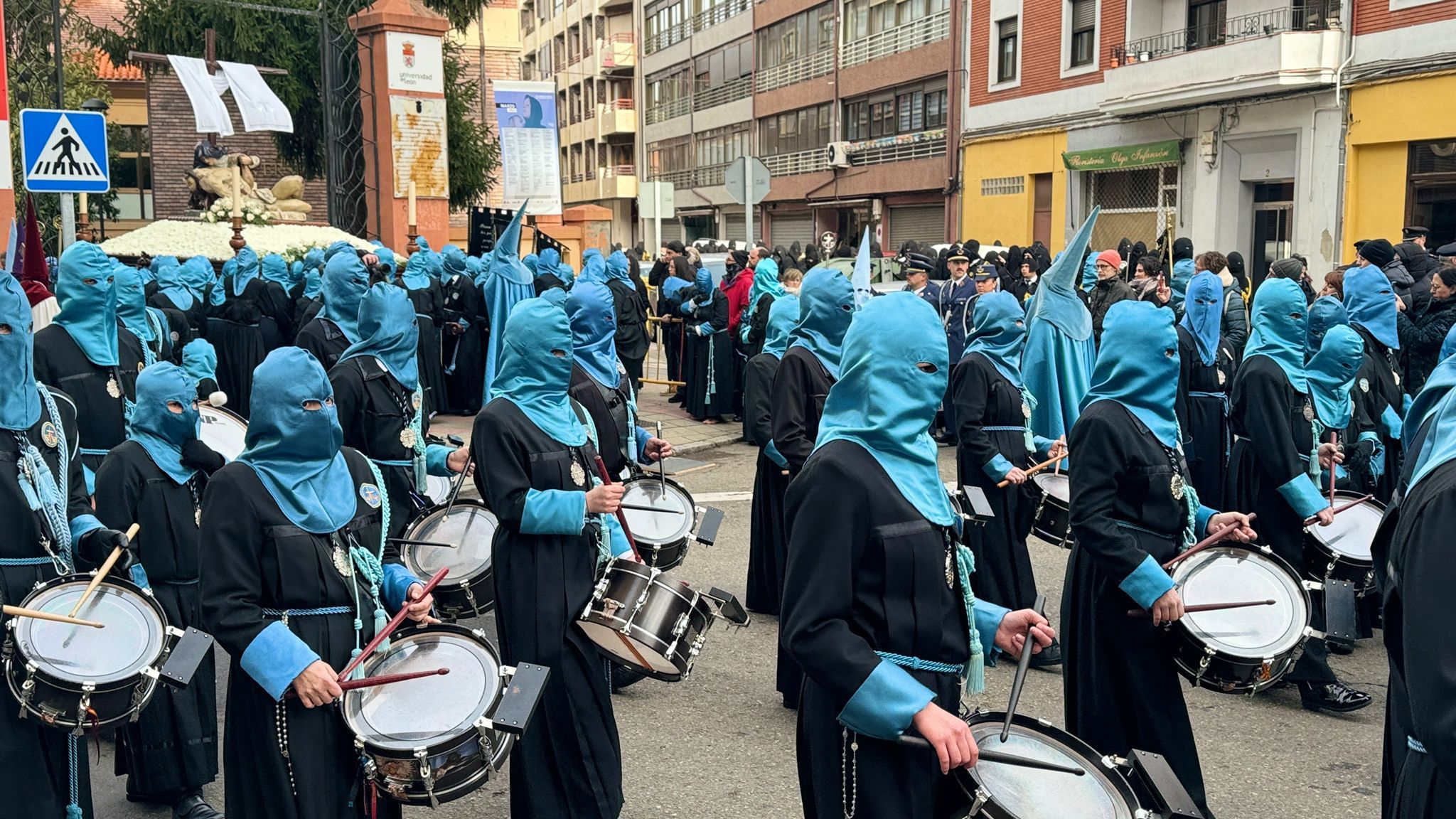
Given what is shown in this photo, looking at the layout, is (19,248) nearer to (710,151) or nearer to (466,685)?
(466,685)

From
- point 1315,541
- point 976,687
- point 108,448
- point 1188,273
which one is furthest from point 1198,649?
point 1188,273

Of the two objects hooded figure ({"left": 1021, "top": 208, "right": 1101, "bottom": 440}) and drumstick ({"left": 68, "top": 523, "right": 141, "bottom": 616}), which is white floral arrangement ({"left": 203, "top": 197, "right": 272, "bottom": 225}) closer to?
hooded figure ({"left": 1021, "top": 208, "right": 1101, "bottom": 440})

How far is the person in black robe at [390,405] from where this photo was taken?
7121mm

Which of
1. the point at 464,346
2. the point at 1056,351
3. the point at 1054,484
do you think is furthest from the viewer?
the point at 464,346

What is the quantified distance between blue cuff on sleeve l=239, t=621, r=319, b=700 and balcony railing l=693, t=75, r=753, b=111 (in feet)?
166

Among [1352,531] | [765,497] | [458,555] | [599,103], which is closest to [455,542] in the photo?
[458,555]

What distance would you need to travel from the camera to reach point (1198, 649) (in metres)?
4.71

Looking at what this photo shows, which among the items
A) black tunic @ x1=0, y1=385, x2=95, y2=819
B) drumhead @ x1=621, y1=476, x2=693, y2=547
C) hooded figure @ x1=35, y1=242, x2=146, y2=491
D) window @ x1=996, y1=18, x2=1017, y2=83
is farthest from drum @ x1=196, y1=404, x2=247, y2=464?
window @ x1=996, y1=18, x2=1017, y2=83

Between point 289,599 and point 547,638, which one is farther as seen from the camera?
point 547,638

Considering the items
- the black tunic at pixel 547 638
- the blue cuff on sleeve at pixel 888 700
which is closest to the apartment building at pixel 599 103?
the black tunic at pixel 547 638

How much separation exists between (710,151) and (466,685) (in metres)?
55.4

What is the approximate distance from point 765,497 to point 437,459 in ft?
7.38

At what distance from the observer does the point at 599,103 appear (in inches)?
2761

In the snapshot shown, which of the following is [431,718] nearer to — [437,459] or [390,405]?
[437,459]
